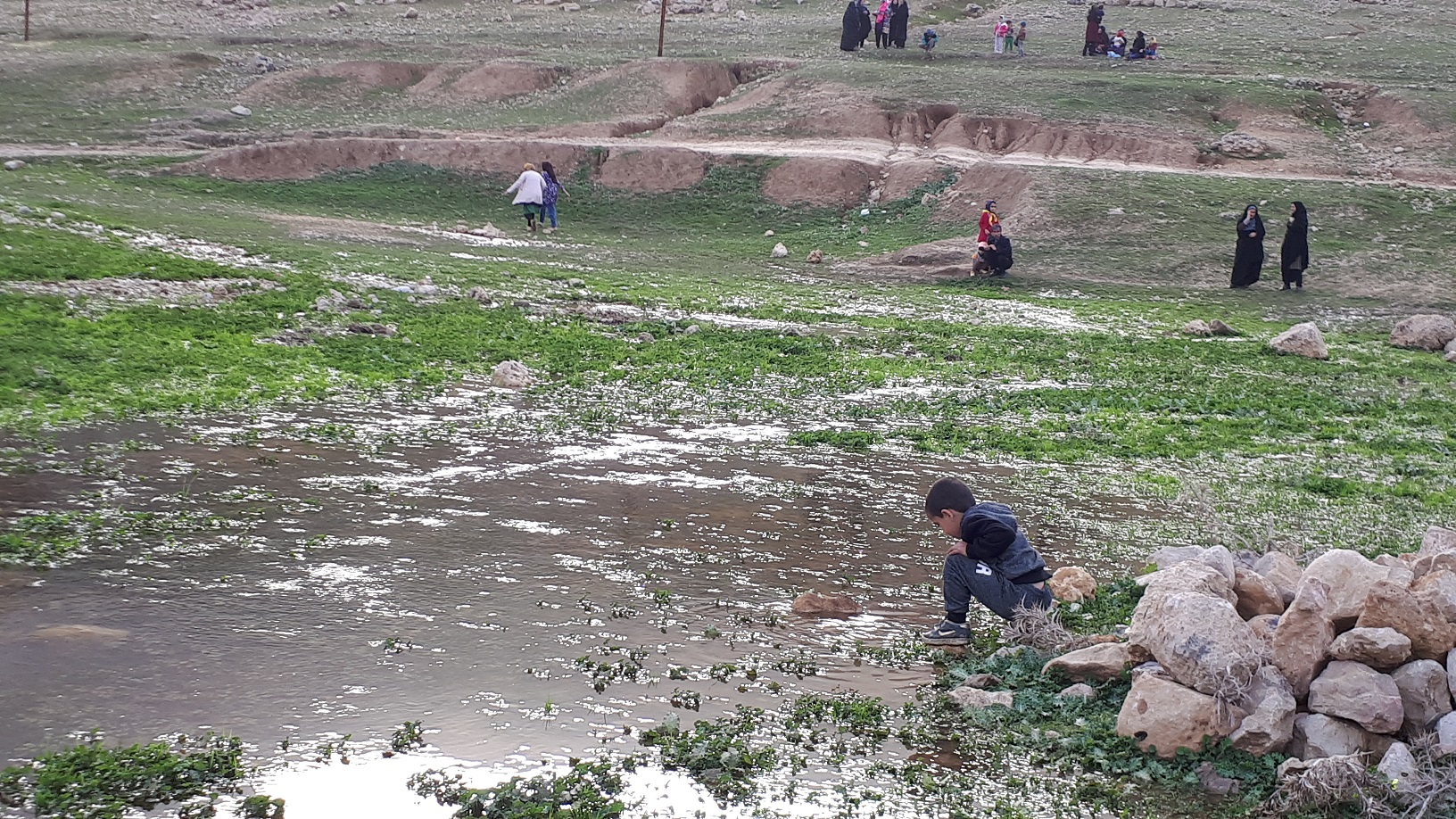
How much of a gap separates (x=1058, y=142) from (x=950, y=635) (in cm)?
2855

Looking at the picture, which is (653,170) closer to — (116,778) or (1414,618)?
(1414,618)

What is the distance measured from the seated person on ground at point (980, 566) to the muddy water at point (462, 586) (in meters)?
0.37

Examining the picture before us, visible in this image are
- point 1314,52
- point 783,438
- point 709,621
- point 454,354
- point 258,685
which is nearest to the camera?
point 258,685

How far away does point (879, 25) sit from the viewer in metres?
44.4

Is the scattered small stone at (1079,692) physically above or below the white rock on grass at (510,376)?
below

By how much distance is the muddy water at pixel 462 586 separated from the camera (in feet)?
18.8

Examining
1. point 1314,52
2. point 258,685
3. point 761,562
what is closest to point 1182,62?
point 1314,52

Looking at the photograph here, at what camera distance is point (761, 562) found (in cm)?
839

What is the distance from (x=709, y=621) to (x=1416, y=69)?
40734 mm

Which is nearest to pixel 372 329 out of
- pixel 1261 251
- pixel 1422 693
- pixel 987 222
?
pixel 1422 693

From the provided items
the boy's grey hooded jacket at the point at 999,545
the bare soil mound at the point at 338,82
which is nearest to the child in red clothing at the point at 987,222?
the boy's grey hooded jacket at the point at 999,545

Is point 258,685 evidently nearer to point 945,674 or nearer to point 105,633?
point 105,633

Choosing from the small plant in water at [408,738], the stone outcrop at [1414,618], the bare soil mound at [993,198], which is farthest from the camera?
the bare soil mound at [993,198]

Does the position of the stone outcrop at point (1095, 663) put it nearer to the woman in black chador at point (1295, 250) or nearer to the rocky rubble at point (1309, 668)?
the rocky rubble at point (1309, 668)
